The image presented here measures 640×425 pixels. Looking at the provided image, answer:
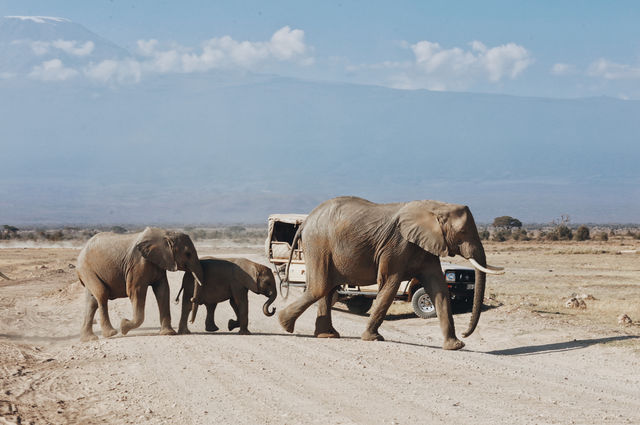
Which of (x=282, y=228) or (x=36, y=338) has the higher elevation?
(x=282, y=228)

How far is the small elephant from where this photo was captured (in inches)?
601

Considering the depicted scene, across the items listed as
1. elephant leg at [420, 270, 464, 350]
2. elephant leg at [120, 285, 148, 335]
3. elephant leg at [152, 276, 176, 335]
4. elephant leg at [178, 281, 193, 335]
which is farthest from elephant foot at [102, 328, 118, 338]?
elephant leg at [420, 270, 464, 350]

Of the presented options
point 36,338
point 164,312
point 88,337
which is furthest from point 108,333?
point 36,338

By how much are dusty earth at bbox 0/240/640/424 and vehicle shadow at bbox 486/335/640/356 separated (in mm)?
23

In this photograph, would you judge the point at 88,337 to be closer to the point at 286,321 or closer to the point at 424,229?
the point at 286,321

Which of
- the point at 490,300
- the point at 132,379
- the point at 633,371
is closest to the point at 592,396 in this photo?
the point at 633,371

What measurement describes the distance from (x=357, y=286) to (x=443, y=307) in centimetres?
617

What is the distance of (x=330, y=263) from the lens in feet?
50.9

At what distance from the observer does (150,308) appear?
21422 millimetres

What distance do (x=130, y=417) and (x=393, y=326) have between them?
11.3 metres

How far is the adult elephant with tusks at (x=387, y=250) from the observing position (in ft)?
48.9

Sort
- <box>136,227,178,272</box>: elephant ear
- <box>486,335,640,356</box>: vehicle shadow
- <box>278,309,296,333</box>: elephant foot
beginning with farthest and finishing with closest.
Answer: <box>278,309,296,333</box>: elephant foot
<box>486,335,640,356</box>: vehicle shadow
<box>136,227,178,272</box>: elephant ear

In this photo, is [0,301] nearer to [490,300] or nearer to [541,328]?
[490,300]

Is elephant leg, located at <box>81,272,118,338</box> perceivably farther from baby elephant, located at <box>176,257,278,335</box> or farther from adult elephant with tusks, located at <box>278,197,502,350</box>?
adult elephant with tusks, located at <box>278,197,502,350</box>
